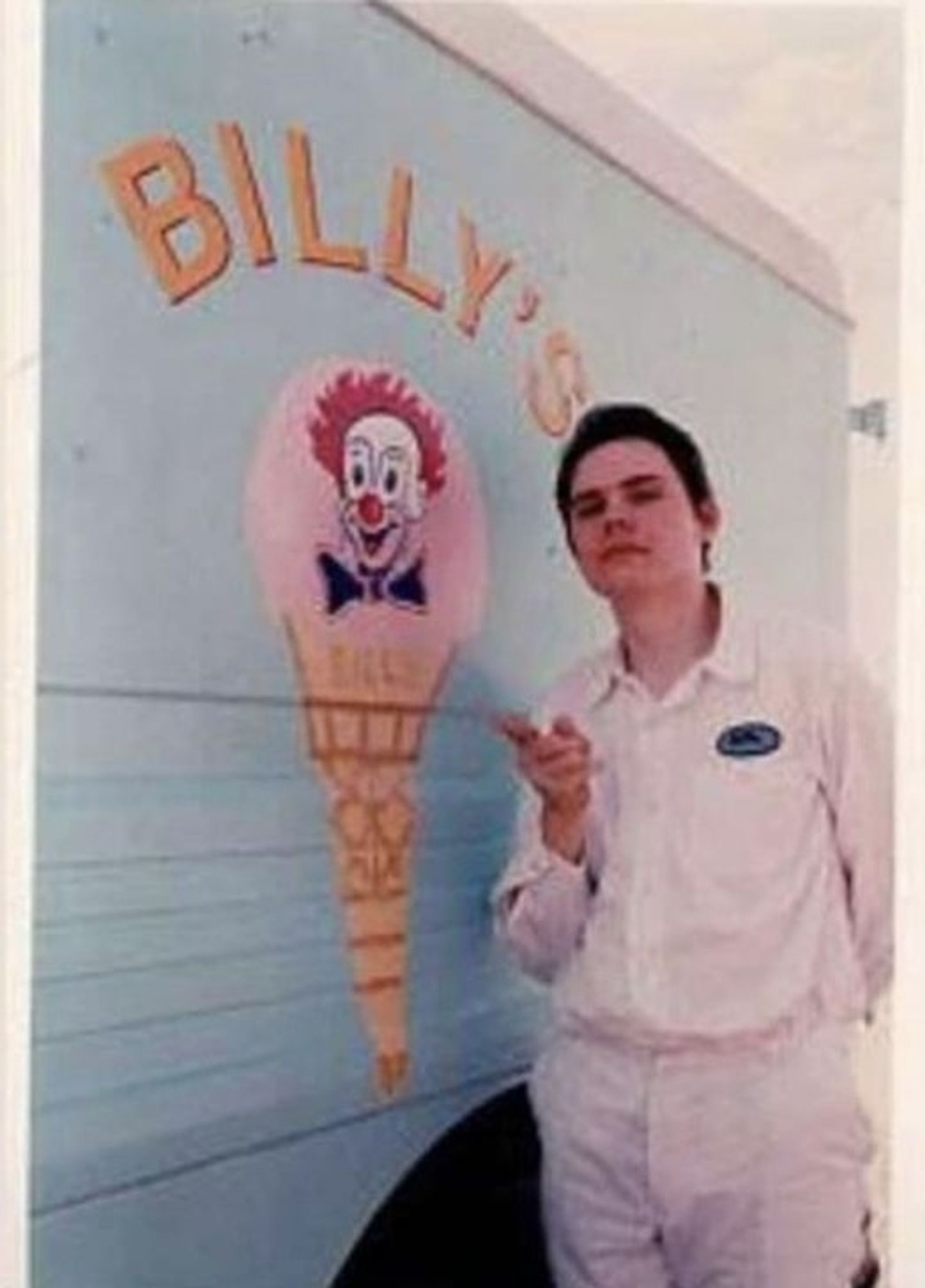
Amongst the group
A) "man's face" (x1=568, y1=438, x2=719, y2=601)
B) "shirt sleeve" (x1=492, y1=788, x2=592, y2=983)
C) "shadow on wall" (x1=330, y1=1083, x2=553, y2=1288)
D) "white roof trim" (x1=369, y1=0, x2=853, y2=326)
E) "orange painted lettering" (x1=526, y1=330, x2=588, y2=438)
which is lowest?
"shadow on wall" (x1=330, y1=1083, x2=553, y2=1288)

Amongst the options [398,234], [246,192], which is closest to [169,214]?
[246,192]

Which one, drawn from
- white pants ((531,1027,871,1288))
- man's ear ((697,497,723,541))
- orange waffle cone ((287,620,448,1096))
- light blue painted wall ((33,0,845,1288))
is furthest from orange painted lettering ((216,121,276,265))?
white pants ((531,1027,871,1288))

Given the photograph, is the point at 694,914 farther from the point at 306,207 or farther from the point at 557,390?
the point at 306,207

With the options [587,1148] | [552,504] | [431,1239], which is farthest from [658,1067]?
[552,504]

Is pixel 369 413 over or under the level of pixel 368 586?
over

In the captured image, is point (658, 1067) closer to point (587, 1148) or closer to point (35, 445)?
point (587, 1148)

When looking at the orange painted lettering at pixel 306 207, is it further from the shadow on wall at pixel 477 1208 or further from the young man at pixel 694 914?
the shadow on wall at pixel 477 1208

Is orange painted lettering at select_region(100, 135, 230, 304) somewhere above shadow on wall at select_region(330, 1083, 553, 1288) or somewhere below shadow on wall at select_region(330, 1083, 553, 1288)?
above

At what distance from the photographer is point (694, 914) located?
1.48 meters

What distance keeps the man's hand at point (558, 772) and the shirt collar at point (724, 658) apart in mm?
37

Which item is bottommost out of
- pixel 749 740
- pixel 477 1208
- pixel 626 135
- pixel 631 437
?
pixel 477 1208

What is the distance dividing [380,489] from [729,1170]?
21.3 inches

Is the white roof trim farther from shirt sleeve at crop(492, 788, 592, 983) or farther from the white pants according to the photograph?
the white pants

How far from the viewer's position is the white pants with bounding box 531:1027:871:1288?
147 cm
